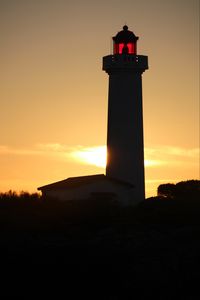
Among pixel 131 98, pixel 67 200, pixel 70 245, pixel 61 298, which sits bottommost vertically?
pixel 61 298

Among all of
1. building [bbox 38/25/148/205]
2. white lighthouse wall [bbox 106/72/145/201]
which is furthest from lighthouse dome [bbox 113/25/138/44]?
white lighthouse wall [bbox 106/72/145/201]

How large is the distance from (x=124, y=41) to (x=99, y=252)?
1826cm

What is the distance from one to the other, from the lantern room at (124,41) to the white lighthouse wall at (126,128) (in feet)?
5.34

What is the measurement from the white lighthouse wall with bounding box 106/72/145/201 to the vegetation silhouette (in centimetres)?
585

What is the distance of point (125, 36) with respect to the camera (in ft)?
126

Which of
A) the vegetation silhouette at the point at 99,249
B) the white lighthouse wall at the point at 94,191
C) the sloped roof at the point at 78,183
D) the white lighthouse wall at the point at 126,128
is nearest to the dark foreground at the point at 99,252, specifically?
the vegetation silhouette at the point at 99,249

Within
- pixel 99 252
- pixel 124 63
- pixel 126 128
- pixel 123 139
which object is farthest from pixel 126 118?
pixel 99 252

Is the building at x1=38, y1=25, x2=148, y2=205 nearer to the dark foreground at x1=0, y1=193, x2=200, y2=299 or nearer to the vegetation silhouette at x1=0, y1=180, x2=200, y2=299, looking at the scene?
the vegetation silhouette at x1=0, y1=180, x2=200, y2=299

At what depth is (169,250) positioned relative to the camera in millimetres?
22438

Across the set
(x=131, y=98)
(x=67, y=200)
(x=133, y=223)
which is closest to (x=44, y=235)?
(x=133, y=223)

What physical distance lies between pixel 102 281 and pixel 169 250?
328cm

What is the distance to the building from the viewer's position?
1443 inches

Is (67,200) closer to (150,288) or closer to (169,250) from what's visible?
(169,250)

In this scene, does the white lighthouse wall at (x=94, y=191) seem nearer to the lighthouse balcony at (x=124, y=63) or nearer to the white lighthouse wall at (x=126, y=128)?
the white lighthouse wall at (x=126, y=128)
